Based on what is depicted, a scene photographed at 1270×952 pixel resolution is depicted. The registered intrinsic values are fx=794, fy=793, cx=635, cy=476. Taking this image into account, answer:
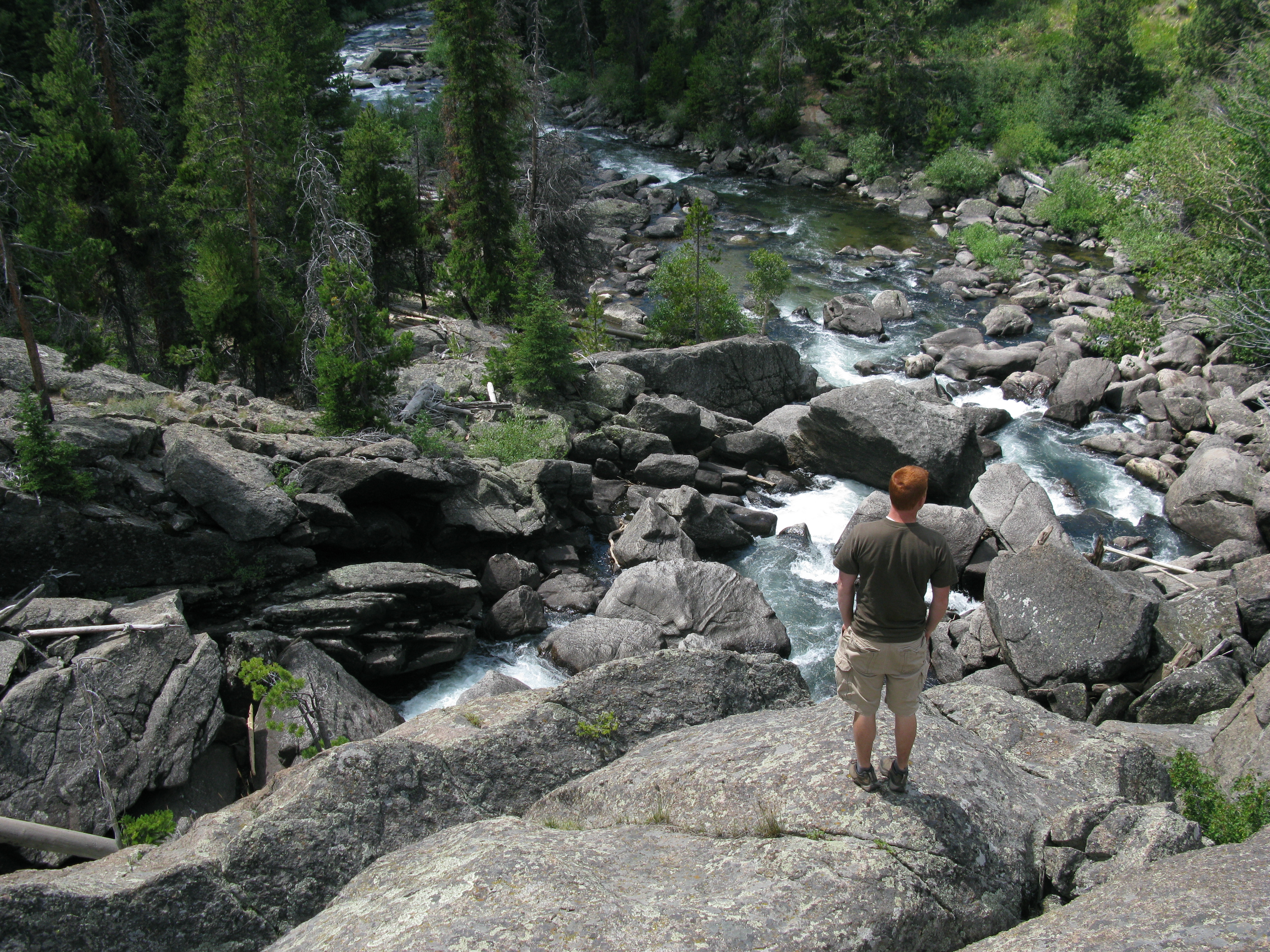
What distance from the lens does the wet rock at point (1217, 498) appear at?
15789mm

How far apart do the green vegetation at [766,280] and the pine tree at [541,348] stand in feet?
28.5

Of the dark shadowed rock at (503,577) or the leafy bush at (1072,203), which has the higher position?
the leafy bush at (1072,203)

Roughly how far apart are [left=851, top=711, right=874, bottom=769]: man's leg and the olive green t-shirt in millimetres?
551

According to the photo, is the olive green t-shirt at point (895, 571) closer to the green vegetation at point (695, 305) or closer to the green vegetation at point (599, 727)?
the green vegetation at point (599, 727)

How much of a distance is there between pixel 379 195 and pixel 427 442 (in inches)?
437

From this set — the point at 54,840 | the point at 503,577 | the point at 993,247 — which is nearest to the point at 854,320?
the point at 993,247

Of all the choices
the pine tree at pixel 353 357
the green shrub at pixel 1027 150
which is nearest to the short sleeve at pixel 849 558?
the pine tree at pixel 353 357

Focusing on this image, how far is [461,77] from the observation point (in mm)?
22594

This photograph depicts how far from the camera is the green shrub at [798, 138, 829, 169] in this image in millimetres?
45812

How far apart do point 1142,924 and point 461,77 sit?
24.2 metres

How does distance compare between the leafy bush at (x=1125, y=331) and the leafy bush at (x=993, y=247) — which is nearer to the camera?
the leafy bush at (x=1125, y=331)

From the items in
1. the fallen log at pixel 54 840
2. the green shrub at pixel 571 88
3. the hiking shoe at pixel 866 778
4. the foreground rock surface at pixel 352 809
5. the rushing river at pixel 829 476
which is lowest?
the rushing river at pixel 829 476

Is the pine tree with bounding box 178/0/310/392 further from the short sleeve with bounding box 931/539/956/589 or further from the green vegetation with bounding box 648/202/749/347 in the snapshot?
the short sleeve with bounding box 931/539/956/589

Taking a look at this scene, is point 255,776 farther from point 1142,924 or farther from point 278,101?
point 278,101
